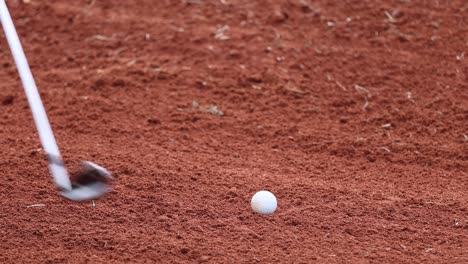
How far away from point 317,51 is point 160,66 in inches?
48.4

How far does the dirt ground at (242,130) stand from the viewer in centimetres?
405

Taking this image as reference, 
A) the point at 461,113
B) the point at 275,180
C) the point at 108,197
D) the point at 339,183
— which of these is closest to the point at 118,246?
the point at 108,197

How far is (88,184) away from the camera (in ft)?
14.1

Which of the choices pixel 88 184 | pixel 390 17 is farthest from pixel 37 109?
pixel 390 17

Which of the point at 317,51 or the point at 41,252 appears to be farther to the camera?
the point at 317,51

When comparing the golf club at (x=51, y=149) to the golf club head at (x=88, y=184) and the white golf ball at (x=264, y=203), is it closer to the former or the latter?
the golf club head at (x=88, y=184)

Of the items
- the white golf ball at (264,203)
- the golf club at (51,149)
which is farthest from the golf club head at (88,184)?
the white golf ball at (264,203)

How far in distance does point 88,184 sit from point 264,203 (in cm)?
99

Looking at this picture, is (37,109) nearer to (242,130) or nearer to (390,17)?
(242,130)

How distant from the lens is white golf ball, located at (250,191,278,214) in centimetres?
420

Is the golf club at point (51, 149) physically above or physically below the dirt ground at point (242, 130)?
above

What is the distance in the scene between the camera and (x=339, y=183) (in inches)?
182

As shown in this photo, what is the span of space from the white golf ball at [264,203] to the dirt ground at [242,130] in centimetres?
5

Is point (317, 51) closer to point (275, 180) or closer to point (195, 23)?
point (195, 23)
